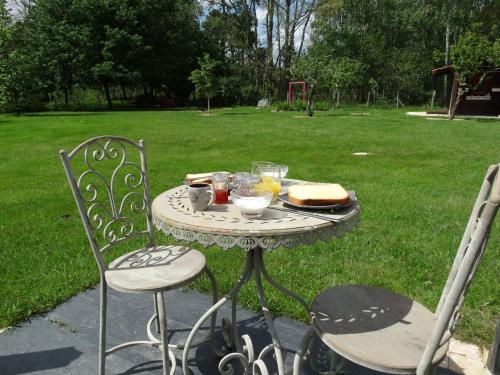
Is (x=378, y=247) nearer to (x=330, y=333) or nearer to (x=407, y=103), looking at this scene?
(x=330, y=333)

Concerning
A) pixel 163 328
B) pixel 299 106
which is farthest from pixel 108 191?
pixel 299 106

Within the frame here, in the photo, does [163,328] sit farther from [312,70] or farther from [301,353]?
[312,70]

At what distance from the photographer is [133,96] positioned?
3297 cm

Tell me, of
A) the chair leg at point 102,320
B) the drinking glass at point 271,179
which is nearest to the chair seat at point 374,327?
the drinking glass at point 271,179

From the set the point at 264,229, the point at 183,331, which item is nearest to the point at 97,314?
the point at 183,331

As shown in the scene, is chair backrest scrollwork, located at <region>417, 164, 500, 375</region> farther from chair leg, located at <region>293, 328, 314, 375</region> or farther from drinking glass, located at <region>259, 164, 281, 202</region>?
drinking glass, located at <region>259, 164, 281, 202</region>

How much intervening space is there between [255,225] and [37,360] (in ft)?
5.03

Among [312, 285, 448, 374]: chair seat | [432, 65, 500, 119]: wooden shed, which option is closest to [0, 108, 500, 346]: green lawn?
[312, 285, 448, 374]: chair seat

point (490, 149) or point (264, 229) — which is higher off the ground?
point (264, 229)

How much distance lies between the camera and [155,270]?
1864 mm

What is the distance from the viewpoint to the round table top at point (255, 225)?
4.90 ft

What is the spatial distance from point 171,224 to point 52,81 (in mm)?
28390

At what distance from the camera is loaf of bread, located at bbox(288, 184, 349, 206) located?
172 centimetres

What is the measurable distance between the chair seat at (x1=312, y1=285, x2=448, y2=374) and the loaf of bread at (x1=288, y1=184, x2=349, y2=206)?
0.45 meters
